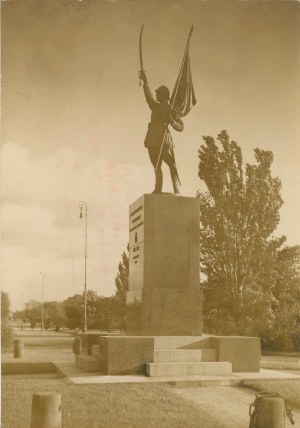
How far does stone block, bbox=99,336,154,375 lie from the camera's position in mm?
10578

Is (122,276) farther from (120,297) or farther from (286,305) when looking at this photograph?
(286,305)

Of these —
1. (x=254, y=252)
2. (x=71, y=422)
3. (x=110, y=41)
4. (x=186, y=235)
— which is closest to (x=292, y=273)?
(x=254, y=252)

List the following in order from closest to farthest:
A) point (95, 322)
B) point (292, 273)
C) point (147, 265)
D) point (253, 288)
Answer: point (147, 265) → point (253, 288) → point (292, 273) → point (95, 322)

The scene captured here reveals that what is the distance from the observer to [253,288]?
2089 cm

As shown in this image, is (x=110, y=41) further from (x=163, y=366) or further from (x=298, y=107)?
(x=163, y=366)

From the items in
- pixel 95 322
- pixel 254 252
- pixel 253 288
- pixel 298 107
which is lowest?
pixel 95 322

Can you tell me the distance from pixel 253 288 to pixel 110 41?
12922mm

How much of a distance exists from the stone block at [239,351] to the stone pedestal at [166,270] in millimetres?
688

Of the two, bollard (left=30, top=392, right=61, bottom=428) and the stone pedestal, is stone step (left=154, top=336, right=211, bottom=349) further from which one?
bollard (left=30, top=392, right=61, bottom=428)

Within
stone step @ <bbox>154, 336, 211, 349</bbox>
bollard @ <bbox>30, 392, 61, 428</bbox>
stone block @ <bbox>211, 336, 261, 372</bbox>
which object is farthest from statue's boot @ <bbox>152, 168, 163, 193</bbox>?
bollard @ <bbox>30, 392, 61, 428</bbox>

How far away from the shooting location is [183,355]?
10977 mm

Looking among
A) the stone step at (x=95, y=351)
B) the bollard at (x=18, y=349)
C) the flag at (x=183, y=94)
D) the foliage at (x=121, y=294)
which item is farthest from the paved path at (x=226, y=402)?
the foliage at (x=121, y=294)

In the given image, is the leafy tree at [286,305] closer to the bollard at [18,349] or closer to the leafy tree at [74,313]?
the bollard at [18,349]

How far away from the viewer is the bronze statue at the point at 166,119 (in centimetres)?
1285
